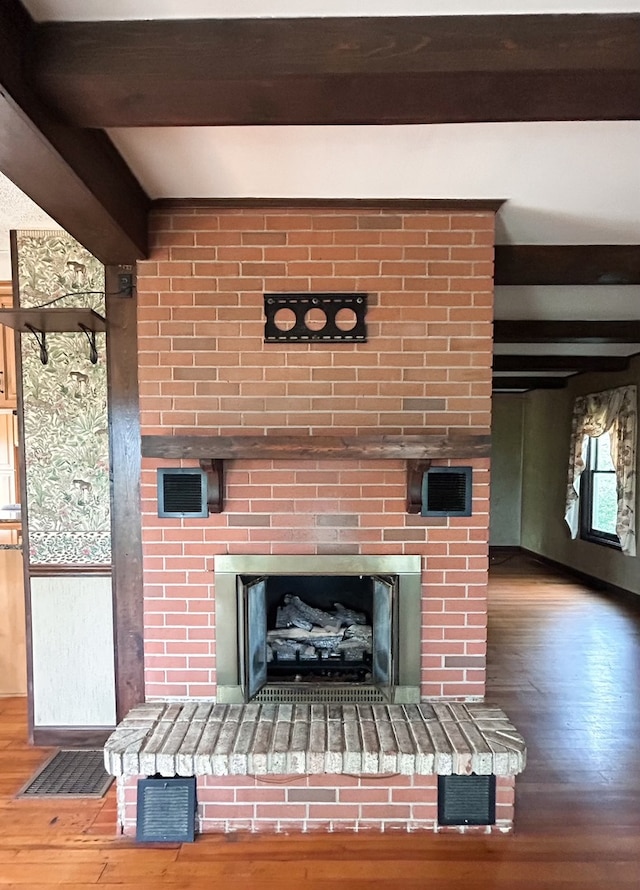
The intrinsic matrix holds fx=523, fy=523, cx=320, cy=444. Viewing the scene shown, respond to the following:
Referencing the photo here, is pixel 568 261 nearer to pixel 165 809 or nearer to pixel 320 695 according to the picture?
pixel 320 695

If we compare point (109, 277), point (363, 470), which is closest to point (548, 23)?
point (363, 470)

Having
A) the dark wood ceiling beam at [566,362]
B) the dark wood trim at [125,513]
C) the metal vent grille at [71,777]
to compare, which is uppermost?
the dark wood ceiling beam at [566,362]

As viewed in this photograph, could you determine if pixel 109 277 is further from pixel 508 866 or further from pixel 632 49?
pixel 508 866

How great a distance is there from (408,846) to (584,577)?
458cm

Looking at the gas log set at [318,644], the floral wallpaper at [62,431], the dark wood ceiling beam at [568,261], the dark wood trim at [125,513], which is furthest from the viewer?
the dark wood ceiling beam at [568,261]

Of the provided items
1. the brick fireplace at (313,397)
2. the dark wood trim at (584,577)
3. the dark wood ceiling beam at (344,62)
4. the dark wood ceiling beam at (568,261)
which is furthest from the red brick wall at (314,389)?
the dark wood trim at (584,577)

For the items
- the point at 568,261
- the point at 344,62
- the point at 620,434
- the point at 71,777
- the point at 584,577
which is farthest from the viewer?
the point at 584,577

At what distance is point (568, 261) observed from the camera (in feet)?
8.28

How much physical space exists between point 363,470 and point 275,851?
1353mm

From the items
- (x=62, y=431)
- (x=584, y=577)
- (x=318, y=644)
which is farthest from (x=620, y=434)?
(x=62, y=431)

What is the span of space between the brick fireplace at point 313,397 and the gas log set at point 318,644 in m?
0.25

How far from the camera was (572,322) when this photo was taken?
12.2 feet

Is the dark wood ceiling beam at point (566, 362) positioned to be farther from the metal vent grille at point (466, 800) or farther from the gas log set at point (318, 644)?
the metal vent grille at point (466, 800)

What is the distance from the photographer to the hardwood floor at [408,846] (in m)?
1.66
